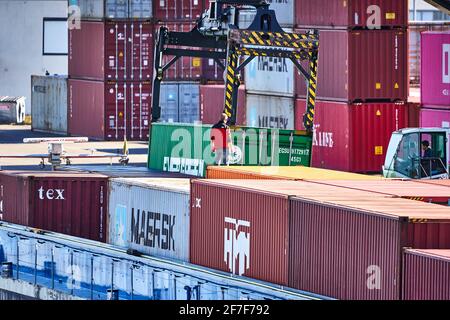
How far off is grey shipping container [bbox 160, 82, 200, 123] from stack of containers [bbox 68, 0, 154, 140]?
0.90 metres

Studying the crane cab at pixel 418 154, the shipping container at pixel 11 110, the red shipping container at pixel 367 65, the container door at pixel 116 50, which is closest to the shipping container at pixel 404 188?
the crane cab at pixel 418 154

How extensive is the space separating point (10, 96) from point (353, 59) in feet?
141

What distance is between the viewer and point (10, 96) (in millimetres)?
92938

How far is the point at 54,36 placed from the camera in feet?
308

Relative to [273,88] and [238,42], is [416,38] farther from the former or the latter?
[238,42]

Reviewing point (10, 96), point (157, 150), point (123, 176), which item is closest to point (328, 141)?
point (157, 150)

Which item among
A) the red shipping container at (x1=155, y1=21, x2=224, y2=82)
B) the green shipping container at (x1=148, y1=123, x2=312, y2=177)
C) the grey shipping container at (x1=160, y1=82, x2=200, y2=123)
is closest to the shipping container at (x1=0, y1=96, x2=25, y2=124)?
the grey shipping container at (x1=160, y1=82, x2=200, y2=123)

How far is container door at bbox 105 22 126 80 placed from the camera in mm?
71000

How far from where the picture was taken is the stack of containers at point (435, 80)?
163 ft

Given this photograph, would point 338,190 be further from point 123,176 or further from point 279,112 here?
point 279,112

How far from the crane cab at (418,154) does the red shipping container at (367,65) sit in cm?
1402

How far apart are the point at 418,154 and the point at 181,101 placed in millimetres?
33820

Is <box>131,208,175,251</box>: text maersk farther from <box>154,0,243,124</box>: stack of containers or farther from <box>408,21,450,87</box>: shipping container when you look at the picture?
<box>154,0,243,124</box>: stack of containers

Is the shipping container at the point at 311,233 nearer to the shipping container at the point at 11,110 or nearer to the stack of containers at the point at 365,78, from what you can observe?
the stack of containers at the point at 365,78
